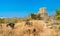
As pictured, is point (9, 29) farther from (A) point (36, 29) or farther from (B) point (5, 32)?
(A) point (36, 29)

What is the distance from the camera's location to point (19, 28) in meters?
16.0

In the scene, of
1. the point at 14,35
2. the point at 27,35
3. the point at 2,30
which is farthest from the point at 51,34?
the point at 2,30

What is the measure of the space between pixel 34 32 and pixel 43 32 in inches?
28.4

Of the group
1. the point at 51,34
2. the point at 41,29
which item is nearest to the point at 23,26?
the point at 41,29

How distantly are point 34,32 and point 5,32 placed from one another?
225 centimetres

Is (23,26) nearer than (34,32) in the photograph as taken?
No

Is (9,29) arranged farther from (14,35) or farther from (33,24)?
(33,24)

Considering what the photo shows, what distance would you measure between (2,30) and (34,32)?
8.43 feet

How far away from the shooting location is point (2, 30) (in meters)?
15.8

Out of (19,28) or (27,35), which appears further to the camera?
(19,28)

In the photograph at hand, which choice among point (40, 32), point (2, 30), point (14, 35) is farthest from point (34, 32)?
point (2, 30)

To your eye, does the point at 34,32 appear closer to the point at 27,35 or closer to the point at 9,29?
the point at 27,35

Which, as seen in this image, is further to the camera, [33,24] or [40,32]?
[33,24]

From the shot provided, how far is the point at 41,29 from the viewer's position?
16.0 metres
